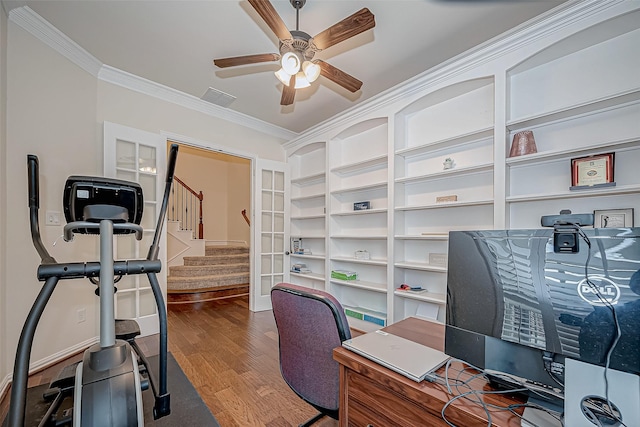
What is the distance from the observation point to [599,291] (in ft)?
2.08

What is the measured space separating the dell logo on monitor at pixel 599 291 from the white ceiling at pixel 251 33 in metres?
2.14

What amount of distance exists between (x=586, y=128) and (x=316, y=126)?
9.43 ft

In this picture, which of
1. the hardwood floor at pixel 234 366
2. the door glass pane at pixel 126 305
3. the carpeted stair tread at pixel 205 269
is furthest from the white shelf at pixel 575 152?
the carpeted stair tread at pixel 205 269

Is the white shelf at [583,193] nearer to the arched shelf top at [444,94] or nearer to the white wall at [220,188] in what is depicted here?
the arched shelf top at [444,94]

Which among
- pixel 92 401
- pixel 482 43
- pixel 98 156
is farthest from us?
pixel 98 156

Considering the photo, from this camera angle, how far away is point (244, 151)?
3.97 meters

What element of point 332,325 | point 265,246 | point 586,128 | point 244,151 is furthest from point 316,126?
point 332,325

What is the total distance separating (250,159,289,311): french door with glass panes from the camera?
13.3ft

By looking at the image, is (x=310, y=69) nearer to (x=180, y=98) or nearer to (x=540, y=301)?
(x=540, y=301)

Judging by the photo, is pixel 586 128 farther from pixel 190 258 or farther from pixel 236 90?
pixel 190 258

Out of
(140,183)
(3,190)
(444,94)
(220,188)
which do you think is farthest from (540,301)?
(220,188)

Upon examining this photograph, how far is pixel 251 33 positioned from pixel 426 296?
9.40ft

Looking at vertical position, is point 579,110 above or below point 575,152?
above

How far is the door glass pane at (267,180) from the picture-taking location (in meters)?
4.18
